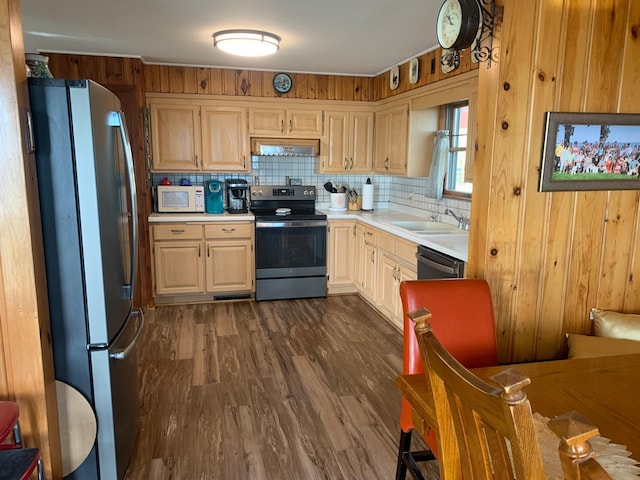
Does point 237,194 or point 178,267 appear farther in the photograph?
point 237,194

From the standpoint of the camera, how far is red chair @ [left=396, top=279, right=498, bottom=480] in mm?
1737

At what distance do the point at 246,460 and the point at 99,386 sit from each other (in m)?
0.81

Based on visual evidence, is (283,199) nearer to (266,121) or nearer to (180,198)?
(266,121)

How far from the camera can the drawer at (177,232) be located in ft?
14.5

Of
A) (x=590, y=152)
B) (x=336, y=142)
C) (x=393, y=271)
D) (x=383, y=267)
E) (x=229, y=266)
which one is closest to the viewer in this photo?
(x=590, y=152)

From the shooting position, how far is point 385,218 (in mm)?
4512

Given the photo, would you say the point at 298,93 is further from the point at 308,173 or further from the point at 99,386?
the point at 99,386

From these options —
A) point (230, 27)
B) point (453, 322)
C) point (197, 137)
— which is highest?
point (230, 27)

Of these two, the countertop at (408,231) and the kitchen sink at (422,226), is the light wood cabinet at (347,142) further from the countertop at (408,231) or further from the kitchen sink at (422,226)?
the kitchen sink at (422,226)

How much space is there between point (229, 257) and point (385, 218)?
5.28 feet

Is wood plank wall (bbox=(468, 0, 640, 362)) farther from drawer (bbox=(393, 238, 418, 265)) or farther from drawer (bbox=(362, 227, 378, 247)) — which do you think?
drawer (bbox=(362, 227, 378, 247))

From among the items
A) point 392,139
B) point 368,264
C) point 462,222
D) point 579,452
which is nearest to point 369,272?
point 368,264

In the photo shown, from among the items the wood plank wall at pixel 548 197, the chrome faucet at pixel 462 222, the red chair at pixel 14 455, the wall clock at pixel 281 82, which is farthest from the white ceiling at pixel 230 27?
the red chair at pixel 14 455

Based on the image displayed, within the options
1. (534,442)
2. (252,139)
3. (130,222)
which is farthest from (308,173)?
(534,442)
